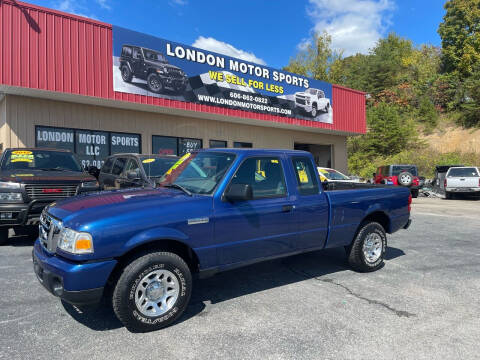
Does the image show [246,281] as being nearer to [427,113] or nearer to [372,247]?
[372,247]

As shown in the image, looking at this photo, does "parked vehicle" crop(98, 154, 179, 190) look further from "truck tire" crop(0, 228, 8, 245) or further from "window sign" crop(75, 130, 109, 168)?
"window sign" crop(75, 130, 109, 168)

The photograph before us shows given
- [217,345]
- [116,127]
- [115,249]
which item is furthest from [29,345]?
[116,127]

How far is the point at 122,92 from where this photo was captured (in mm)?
11883

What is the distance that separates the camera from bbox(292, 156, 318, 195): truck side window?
14.1 ft

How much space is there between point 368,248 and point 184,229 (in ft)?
10.0

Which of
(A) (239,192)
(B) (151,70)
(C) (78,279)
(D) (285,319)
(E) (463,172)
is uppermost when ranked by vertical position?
(B) (151,70)

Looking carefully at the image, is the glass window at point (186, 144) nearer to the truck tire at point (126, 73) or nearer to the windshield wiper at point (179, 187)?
the truck tire at point (126, 73)

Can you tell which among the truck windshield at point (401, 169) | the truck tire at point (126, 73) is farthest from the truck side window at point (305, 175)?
the truck windshield at point (401, 169)

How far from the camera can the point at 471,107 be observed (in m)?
29.6

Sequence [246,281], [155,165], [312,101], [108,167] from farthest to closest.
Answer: [312,101], [108,167], [155,165], [246,281]

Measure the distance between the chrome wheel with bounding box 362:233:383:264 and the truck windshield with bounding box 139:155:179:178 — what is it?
14.2ft

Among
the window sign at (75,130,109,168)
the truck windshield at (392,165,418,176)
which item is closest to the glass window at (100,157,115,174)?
the window sign at (75,130,109,168)

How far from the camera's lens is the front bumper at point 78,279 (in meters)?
2.86

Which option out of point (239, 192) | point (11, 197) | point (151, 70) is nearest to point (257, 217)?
point (239, 192)
